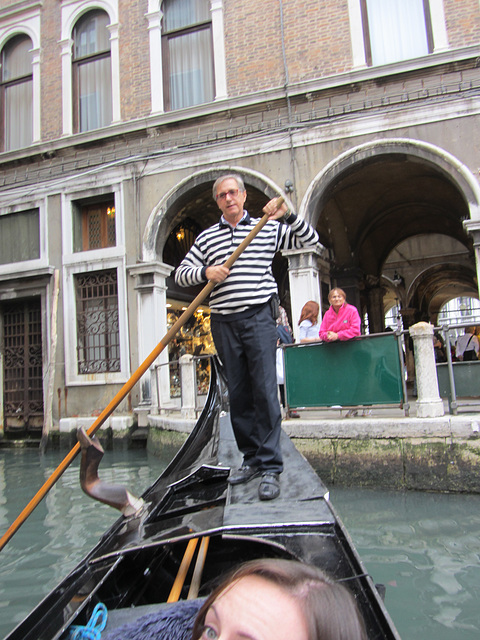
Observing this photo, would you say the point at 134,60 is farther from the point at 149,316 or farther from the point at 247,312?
the point at 247,312

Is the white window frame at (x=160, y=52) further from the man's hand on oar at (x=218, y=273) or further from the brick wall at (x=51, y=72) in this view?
the man's hand on oar at (x=218, y=273)

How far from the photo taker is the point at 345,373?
428 cm

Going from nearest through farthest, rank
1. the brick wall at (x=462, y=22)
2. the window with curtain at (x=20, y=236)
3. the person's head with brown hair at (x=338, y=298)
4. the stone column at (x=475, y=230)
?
the person's head with brown hair at (x=338, y=298) < the stone column at (x=475, y=230) < the brick wall at (x=462, y=22) < the window with curtain at (x=20, y=236)

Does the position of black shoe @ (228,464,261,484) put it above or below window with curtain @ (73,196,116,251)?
below

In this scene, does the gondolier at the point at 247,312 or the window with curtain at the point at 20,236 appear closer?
the gondolier at the point at 247,312

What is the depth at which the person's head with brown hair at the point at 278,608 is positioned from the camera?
22.2 inches

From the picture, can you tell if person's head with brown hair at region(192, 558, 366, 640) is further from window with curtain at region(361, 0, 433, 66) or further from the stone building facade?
window with curtain at region(361, 0, 433, 66)

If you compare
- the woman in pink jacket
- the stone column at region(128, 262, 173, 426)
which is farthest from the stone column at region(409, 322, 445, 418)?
the stone column at region(128, 262, 173, 426)

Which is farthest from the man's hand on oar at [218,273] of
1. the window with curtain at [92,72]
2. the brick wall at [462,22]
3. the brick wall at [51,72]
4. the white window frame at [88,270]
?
the brick wall at [51,72]

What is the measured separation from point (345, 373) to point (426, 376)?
64 cm

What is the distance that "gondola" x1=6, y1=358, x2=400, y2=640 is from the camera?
106cm

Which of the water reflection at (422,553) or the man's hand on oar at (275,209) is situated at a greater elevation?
the man's hand on oar at (275,209)

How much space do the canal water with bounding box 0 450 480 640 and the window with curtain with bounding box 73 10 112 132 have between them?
541 cm

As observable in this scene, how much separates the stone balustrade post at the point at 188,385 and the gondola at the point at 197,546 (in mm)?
3448
